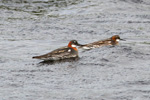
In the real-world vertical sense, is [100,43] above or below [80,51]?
above

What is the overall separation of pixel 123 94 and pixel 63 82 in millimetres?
2616

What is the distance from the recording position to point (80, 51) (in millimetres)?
22625

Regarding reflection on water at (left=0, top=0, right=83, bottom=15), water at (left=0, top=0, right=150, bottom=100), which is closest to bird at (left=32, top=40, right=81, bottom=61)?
water at (left=0, top=0, right=150, bottom=100)

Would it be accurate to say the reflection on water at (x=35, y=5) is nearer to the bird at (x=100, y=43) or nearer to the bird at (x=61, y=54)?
the bird at (x=100, y=43)

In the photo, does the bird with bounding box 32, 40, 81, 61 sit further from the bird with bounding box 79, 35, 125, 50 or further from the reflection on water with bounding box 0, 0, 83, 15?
the reflection on water with bounding box 0, 0, 83, 15

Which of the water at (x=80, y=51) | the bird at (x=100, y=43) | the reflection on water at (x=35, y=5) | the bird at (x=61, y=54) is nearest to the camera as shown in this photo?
the water at (x=80, y=51)

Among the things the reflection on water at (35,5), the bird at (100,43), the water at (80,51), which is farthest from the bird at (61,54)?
the reflection on water at (35,5)

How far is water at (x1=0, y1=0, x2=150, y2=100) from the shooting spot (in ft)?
47.6

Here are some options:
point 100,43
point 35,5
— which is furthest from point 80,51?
point 35,5

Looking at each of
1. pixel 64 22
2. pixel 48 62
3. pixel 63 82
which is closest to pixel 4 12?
pixel 64 22

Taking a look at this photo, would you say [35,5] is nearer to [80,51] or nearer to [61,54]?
[80,51]

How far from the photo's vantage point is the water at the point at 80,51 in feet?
47.6

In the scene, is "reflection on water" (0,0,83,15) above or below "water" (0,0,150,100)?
above

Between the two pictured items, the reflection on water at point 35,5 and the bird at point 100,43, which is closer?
the bird at point 100,43
